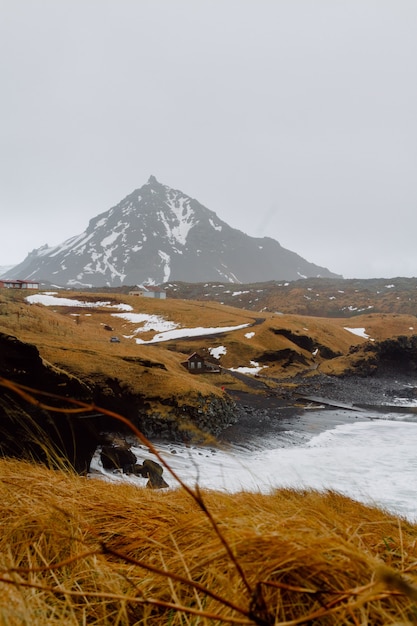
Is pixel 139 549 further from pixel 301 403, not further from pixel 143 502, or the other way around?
pixel 301 403

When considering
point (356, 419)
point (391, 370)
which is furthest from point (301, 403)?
point (391, 370)

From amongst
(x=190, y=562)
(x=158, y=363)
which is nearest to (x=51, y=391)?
(x=190, y=562)

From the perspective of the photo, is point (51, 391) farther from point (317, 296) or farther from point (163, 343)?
point (317, 296)

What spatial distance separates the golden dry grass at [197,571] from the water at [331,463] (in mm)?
9393

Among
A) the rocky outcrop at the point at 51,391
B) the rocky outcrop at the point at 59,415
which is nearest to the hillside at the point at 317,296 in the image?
the rocky outcrop at the point at 59,415

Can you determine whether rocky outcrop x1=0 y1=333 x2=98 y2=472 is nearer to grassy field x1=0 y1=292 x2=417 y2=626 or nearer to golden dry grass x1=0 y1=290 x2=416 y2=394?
grassy field x1=0 y1=292 x2=417 y2=626

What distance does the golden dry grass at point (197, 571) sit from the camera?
4.06ft

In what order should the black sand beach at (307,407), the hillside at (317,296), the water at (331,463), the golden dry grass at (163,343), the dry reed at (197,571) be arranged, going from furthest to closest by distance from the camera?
the hillside at (317,296) → the black sand beach at (307,407) → the golden dry grass at (163,343) → the water at (331,463) → the dry reed at (197,571)

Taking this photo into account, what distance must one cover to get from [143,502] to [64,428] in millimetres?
8747

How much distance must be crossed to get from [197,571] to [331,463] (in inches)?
751

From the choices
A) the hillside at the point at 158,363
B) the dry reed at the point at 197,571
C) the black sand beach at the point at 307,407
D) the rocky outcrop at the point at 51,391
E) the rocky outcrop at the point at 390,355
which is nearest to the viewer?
the dry reed at the point at 197,571

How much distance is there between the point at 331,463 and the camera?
18.8 metres

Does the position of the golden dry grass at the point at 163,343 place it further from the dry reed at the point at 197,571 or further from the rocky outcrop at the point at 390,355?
the dry reed at the point at 197,571

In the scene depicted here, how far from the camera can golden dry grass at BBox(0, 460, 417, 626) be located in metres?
1.24
